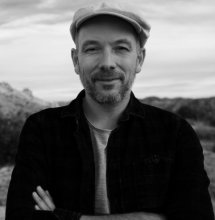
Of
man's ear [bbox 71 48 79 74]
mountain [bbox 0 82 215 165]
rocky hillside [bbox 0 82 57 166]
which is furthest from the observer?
mountain [bbox 0 82 215 165]

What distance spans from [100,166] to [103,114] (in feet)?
0.99

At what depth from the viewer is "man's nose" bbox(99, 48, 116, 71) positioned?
290 cm

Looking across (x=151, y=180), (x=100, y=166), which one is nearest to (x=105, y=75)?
(x=100, y=166)

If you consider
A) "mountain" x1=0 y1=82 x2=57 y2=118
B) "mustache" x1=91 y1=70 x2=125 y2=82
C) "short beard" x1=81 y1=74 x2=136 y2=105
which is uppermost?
"mountain" x1=0 y1=82 x2=57 y2=118

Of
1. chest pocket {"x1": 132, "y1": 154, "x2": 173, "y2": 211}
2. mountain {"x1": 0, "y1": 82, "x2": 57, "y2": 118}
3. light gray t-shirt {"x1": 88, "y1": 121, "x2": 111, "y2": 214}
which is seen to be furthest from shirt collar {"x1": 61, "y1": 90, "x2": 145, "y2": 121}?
mountain {"x1": 0, "y1": 82, "x2": 57, "y2": 118}

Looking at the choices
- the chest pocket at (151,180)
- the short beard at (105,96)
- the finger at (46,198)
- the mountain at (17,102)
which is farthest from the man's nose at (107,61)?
the mountain at (17,102)

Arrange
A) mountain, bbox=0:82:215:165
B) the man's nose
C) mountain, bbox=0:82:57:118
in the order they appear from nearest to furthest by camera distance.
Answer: the man's nose < mountain, bbox=0:82:215:165 < mountain, bbox=0:82:57:118

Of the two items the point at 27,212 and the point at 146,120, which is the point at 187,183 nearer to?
the point at 146,120

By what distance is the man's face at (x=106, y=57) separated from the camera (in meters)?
2.94

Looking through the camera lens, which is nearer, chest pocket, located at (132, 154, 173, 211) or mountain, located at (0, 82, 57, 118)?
chest pocket, located at (132, 154, 173, 211)

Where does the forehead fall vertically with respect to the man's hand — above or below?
above

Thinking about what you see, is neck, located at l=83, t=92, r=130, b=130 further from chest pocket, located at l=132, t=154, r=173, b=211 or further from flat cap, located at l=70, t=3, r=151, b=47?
flat cap, located at l=70, t=3, r=151, b=47

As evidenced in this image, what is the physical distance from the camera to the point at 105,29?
116 inches

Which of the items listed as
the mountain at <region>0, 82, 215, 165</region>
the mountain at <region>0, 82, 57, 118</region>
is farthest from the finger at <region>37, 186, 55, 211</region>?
the mountain at <region>0, 82, 57, 118</region>
